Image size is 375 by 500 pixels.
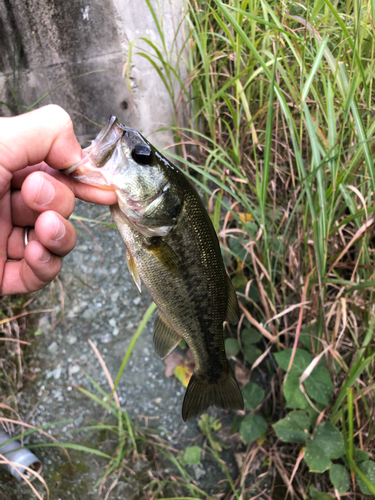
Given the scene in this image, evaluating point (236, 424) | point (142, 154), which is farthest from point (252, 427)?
point (142, 154)

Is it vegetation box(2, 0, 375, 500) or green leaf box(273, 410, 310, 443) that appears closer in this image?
vegetation box(2, 0, 375, 500)

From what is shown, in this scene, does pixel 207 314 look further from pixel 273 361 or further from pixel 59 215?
pixel 273 361

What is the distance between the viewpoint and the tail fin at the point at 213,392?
1584mm

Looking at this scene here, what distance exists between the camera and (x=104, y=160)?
120cm

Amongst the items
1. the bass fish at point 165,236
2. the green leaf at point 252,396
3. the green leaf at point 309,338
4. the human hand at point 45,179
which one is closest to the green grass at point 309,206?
the green leaf at point 309,338

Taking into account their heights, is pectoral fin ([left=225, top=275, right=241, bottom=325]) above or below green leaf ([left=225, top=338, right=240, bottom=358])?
above

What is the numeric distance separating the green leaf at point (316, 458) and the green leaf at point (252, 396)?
362 mm

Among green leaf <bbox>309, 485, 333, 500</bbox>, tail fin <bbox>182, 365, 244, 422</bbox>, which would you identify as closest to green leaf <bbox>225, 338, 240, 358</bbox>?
tail fin <bbox>182, 365, 244, 422</bbox>

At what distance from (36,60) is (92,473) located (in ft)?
10.6

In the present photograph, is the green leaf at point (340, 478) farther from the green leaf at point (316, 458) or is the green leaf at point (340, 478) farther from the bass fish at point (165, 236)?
the bass fish at point (165, 236)

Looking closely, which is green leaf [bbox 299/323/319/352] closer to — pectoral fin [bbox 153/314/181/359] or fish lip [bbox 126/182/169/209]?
pectoral fin [bbox 153/314/181/359]

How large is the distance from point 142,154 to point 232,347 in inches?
59.3

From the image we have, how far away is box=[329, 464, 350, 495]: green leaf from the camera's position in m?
1.72

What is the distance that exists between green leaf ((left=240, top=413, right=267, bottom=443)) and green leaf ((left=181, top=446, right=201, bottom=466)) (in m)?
0.39
